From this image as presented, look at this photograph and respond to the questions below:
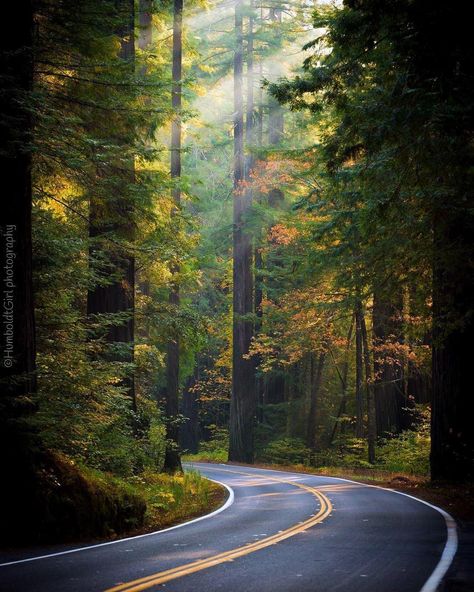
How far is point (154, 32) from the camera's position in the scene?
23.9 meters

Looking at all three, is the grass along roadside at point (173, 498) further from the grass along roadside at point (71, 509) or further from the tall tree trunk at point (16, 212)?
the tall tree trunk at point (16, 212)

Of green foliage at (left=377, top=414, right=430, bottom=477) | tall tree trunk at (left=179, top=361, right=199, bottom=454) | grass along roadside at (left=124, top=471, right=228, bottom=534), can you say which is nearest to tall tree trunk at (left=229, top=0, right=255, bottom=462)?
green foliage at (left=377, top=414, right=430, bottom=477)

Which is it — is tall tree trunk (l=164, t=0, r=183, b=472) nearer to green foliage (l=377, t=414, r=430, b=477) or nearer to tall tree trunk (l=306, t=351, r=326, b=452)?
green foliage (l=377, t=414, r=430, b=477)

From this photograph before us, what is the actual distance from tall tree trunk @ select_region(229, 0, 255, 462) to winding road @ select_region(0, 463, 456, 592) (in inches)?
647

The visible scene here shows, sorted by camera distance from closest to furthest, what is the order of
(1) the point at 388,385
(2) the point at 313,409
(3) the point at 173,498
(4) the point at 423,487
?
(3) the point at 173,498, (4) the point at 423,487, (1) the point at 388,385, (2) the point at 313,409

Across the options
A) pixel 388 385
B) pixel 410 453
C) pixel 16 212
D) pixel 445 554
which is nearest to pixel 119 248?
pixel 16 212

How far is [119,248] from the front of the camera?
49.4 ft

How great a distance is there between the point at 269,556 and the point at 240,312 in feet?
76.3

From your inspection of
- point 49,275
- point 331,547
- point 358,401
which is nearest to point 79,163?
point 49,275

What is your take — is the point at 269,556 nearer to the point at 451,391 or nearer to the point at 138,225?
the point at 138,225

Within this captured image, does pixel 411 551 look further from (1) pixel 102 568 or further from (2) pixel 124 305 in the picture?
(2) pixel 124 305

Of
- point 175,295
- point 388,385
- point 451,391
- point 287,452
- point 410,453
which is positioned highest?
point 175,295

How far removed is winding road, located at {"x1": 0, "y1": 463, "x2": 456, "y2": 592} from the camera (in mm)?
7465

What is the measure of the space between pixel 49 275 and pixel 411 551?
773 centimetres
